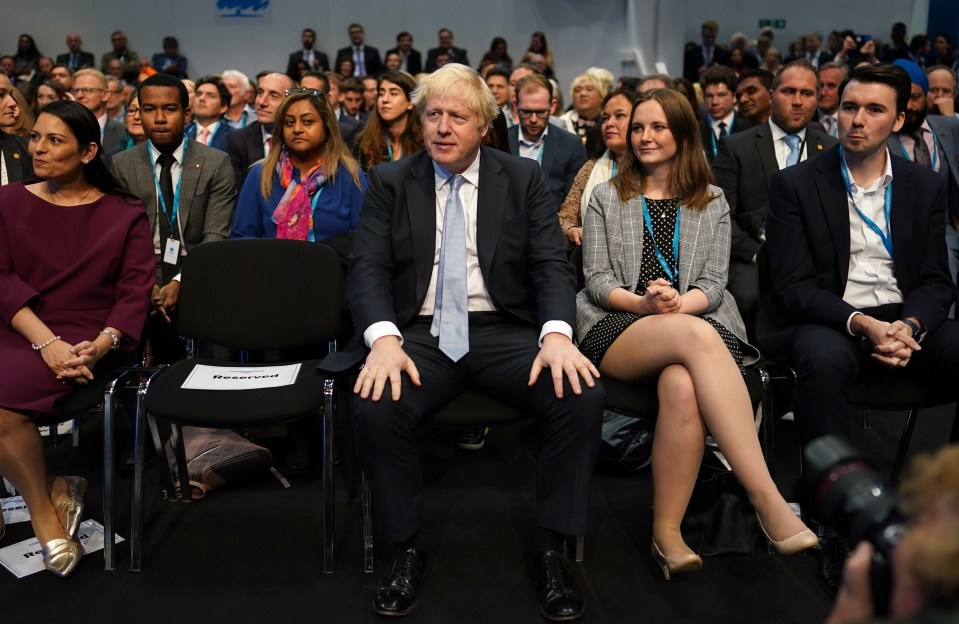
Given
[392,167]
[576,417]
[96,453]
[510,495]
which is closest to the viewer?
[576,417]

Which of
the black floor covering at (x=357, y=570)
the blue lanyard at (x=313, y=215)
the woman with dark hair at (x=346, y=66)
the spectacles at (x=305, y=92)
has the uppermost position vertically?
the woman with dark hair at (x=346, y=66)

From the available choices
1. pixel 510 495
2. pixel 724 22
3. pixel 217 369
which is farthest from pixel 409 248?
pixel 724 22

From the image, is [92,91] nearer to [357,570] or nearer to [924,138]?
[357,570]

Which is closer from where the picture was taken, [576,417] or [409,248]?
[576,417]

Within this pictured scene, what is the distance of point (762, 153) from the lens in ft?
12.4

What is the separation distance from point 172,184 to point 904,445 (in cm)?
298

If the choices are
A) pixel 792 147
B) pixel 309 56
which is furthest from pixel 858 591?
pixel 309 56

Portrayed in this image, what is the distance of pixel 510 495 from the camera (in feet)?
9.86

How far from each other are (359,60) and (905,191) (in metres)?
11.1

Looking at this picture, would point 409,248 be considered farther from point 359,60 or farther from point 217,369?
point 359,60

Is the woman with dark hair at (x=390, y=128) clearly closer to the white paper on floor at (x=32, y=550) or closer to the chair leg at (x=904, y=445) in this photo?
the white paper on floor at (x=32, y=550)

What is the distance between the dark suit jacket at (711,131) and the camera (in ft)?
15.5

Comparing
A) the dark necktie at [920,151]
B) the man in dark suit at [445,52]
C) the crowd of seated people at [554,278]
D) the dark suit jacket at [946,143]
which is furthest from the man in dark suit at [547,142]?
the man in dark suit at [445,52]

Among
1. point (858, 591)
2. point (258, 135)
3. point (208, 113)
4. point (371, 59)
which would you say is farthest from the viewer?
point (371, 59)
